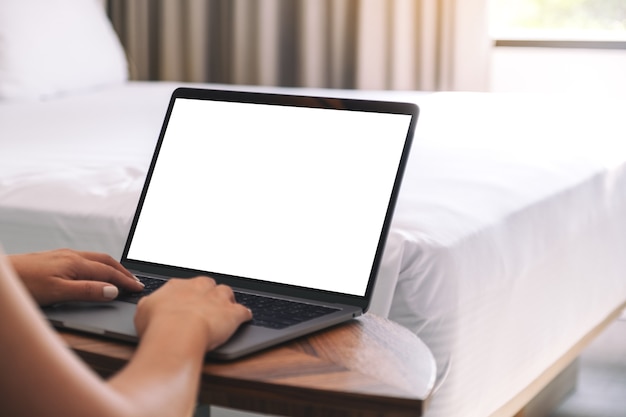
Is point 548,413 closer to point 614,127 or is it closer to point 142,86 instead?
point 614,127

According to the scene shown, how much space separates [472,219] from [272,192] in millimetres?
440

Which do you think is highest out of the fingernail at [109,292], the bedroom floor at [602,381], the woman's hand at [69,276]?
the woman's hand at [69,276]

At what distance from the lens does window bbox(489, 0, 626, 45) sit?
11.2ft

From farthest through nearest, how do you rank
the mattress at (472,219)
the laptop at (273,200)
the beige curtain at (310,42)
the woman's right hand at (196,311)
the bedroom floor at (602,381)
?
the beige curtain at (310,42) → the bedroom floor at (602,381) → the mattress at (472,219) → the laptop at (273,200) → the woman's right hand at (196,311)

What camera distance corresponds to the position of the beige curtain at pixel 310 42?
3.33 m

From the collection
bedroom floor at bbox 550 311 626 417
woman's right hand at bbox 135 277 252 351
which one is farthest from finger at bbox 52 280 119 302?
bedroom floor at bbox 550 311 626 417

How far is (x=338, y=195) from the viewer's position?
1.03m

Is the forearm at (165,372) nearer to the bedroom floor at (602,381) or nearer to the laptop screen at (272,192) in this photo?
the laptop screen at (272,192)

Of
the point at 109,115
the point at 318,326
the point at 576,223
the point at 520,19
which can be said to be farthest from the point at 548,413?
the point at 520,19

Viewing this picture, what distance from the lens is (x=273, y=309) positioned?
3.02ft

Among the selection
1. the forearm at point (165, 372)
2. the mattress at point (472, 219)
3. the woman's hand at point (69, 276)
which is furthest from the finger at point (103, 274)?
the mattress at point (472, 219)

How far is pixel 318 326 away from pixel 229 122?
1.22ft

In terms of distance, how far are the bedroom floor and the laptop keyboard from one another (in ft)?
4.43

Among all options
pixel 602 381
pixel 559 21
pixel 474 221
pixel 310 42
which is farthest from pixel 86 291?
pixel 559 21
